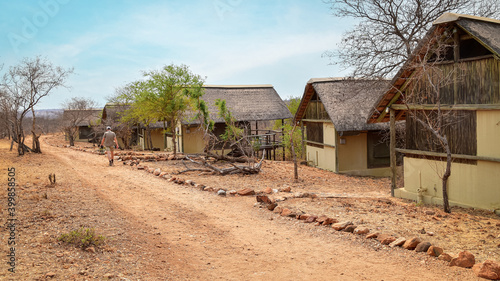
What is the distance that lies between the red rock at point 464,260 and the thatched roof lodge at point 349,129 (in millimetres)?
12100

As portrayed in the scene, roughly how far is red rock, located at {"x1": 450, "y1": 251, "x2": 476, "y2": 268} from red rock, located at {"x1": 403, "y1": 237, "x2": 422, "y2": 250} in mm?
707

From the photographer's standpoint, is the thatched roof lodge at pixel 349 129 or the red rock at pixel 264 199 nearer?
the red rock at pixel 264 199

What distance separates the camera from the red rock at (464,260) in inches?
215

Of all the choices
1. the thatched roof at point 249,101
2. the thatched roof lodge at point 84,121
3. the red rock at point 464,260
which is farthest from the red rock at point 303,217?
the thatched roof lodge at point 84,121

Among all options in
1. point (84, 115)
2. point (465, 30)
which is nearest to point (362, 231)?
point (465, 30)

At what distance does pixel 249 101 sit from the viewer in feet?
88.2

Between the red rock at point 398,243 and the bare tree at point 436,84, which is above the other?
the bare tree at point 436,84

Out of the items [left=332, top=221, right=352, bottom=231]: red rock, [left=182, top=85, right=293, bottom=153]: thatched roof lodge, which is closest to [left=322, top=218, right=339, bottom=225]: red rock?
[left=332, top=221, right=352, bottom=231]: red rock

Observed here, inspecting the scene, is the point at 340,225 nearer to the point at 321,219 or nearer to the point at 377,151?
the point at 321,219

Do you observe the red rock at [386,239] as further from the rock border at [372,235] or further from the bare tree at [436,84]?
the bare tree at [436,84]

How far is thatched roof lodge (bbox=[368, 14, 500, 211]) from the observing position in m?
9.24

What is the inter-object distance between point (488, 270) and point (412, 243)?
1212 mm

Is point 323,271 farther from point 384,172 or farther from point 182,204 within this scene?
point 384,172

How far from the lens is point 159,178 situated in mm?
13133
